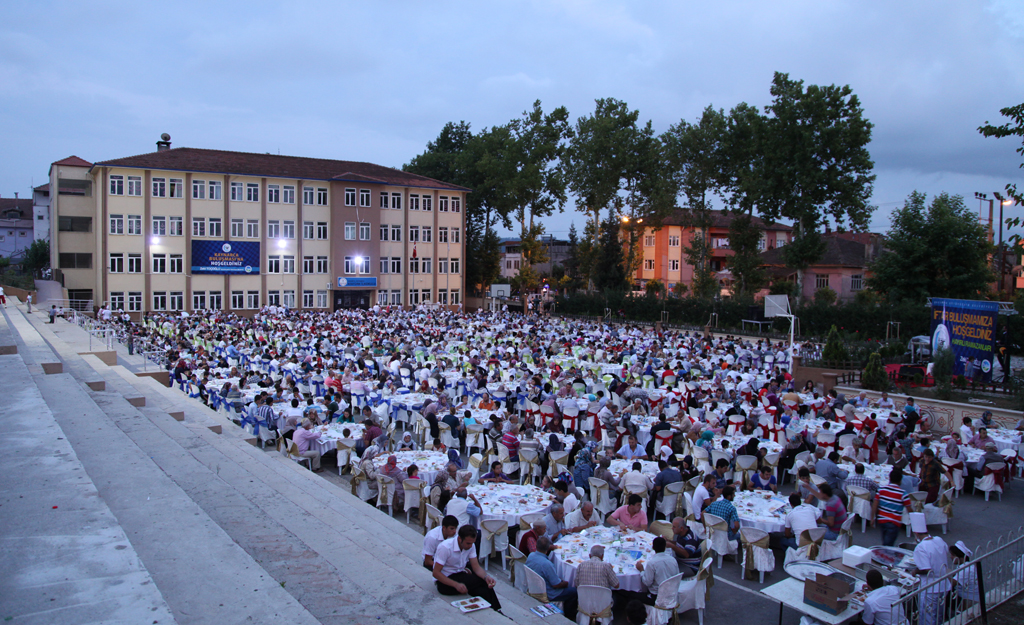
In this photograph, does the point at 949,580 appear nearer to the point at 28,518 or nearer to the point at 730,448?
the point at 730,448

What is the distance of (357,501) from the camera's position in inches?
350

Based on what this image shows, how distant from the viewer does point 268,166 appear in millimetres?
44750

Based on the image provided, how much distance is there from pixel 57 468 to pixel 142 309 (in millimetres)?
38755

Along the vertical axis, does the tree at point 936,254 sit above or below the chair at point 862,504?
above

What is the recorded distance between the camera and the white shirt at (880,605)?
19.4ft

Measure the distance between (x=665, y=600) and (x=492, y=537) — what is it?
7.94 ft

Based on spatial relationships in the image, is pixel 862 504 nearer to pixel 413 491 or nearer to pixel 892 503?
pixel 892 503

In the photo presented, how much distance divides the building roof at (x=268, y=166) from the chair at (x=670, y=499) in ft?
131

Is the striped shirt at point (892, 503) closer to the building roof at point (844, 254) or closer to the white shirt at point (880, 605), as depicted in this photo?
the white shirt at point (880, 605)

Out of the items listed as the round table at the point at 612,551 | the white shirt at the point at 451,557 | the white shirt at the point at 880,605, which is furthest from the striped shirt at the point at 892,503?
the white shirt at the point at 451,557

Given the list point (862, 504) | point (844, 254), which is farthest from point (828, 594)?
point (844, 254)

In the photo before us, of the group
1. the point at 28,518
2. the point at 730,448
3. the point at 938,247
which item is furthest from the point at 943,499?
the point at 938,247

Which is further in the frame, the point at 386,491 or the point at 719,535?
the point at 386,491

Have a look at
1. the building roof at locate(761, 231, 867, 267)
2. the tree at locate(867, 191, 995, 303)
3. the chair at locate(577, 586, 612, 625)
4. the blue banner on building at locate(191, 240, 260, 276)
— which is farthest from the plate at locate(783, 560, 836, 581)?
the building roof at locate(761, 231, 867, 267)
